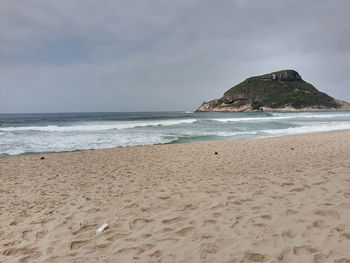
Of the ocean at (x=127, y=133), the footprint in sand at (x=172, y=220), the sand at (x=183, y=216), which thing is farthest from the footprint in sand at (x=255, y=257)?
the ocean at (x=127, y=133)

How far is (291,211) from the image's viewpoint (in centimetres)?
329

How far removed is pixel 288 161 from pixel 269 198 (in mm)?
4043

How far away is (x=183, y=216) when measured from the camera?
3.41 meters

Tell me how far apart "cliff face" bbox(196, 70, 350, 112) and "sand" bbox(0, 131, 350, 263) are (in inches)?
4446

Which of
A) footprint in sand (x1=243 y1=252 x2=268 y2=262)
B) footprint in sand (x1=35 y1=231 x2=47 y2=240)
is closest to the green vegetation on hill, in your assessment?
footprint in sand (x1=243 y1=252 x2=268 y2=262)

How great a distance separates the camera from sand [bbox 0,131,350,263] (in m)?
2.48

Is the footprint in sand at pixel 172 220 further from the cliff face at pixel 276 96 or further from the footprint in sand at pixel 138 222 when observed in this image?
the cliff face at pixel 276 96

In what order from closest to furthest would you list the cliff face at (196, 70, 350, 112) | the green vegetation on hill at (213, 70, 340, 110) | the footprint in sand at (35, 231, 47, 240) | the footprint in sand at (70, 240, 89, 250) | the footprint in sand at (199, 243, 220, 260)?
the footprint in sand at (199, 243, 220, 260) < the footprint in sand at (70, 240, 89, 250) < the footprint in sand at (35, 231, 47, 240) < the cliff face at (196, 70, 350, 112) < the green vegetation on hill at (213, 70, 340, 110)

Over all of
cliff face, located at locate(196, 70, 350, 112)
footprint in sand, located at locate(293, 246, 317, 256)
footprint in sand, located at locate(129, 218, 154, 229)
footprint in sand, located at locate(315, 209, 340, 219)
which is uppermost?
cliff face, located at locate(196, 70, 350, 112)

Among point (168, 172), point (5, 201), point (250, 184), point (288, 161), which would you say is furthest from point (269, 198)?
point (5, 201)

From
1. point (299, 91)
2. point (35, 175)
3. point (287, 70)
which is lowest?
point (35, 175)

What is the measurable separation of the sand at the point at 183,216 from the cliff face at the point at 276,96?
11292 cm

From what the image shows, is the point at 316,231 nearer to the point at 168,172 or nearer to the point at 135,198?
the point at 135,198

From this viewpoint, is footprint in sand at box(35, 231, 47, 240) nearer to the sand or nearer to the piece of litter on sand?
the sand
